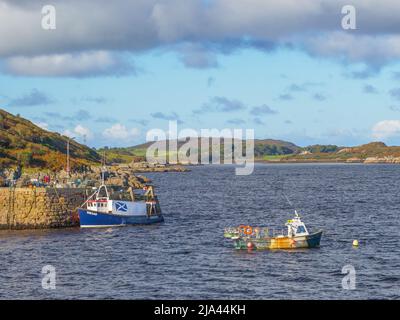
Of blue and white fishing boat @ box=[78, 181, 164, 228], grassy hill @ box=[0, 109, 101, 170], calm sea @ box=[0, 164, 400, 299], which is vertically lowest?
calm sea @ box=[0, 164, 400, 299]

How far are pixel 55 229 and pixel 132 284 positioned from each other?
28527mm

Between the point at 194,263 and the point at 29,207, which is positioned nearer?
the point at 194,263

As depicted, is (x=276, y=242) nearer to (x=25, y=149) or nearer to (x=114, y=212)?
(x=114, y=212)

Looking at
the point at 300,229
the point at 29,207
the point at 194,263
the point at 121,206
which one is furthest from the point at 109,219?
the point at 300,229

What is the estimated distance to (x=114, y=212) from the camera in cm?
7706

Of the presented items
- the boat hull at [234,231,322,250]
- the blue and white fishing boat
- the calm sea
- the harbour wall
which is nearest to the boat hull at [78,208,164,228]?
the blue and white fishing boat

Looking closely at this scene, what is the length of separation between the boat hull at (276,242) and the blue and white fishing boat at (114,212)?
22965 mm

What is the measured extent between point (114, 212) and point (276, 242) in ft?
88.0

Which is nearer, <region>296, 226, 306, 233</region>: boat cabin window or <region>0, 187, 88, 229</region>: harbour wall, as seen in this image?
<region>296, 226, 306, 233</region>: boat cabin window

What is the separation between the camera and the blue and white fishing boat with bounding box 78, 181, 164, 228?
7325 cm

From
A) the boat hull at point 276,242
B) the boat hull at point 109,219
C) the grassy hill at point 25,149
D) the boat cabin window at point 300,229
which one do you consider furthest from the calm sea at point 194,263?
the grassy hill at point 25,149

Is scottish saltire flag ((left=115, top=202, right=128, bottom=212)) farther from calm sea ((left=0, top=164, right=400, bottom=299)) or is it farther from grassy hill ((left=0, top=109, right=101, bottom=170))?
grassy hill ((left=0, top=109, right=101, bottom=170))
